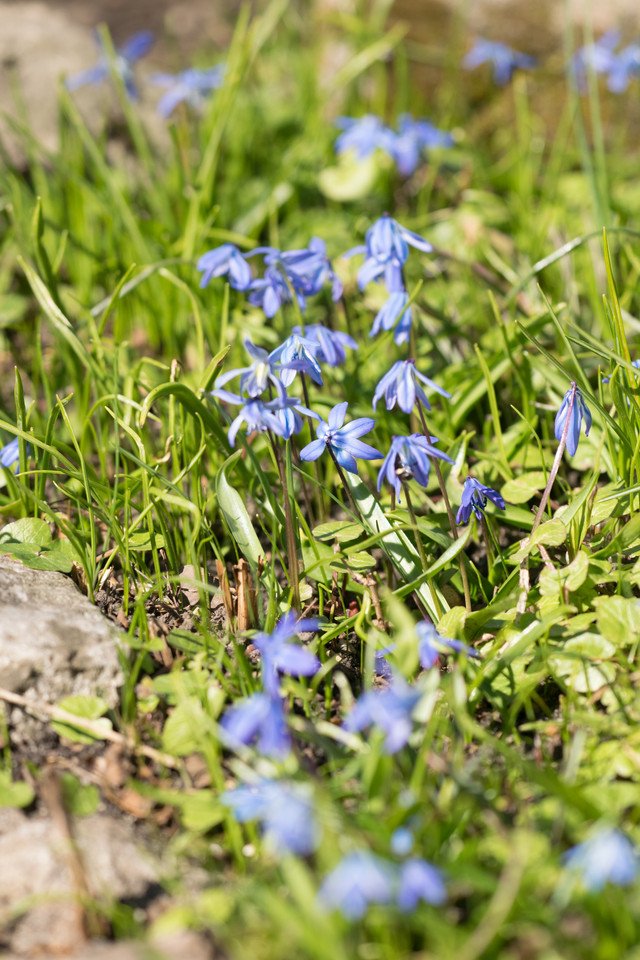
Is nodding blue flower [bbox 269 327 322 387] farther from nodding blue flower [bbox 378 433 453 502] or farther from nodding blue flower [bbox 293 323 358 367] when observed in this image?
nodding blue flower [bbox 378 433 453 502]

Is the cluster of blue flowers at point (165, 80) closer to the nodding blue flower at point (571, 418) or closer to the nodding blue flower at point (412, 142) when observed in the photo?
the nodding blue flower at point (412, 142)

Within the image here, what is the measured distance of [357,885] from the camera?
1.18 metres

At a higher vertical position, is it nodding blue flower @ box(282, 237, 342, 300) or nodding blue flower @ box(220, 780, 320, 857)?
nodding blue flower @ box(282, 237, 342, 300)

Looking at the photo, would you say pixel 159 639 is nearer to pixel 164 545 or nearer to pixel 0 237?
pixel 164 545

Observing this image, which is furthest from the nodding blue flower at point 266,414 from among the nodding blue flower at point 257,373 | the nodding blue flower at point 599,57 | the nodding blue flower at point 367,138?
the nodding blue flower at point 599,57

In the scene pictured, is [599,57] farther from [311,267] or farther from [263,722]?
[263,722]

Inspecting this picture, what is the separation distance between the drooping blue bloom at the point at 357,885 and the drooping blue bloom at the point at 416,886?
0.03 m

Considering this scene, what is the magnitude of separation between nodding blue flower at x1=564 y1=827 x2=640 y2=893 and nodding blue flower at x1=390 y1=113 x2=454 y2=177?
3.20 m

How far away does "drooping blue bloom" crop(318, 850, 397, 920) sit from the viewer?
→ 118 cm

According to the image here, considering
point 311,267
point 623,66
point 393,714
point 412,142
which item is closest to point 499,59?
point 623,66

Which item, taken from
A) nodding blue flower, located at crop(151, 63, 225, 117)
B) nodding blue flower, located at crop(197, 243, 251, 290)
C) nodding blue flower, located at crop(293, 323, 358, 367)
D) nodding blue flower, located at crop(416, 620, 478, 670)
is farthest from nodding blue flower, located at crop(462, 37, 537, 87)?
nodding blue flower, located at crop(416, 620, 478, 670)

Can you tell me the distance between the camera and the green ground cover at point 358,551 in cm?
138

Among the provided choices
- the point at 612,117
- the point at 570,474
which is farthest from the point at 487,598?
the point at 612,117

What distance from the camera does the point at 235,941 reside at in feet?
4.46
